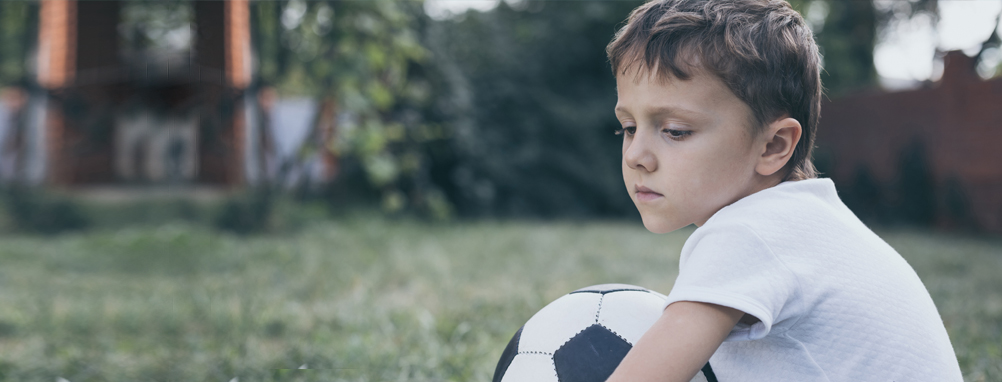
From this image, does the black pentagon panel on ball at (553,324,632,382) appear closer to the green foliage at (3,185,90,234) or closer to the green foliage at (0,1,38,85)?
the green foliage at (3,185,90,234)

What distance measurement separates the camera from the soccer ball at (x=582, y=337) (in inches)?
44.7

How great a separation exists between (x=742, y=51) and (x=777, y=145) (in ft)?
0.60

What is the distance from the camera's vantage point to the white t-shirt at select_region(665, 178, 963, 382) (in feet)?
2.89

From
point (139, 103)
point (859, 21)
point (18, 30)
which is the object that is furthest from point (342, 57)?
point (859, 21)

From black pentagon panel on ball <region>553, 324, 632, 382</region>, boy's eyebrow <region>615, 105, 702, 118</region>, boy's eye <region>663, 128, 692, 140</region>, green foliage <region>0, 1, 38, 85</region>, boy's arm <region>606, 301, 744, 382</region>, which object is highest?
green foliage <region>0, 1, 38, 85</region>

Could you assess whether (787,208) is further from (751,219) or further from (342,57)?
(342,57)

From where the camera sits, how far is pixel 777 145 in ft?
3.48

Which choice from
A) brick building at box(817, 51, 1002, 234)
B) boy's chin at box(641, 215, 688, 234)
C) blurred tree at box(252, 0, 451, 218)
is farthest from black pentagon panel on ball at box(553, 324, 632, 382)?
brick building at box(817, 51, 1002, 234)

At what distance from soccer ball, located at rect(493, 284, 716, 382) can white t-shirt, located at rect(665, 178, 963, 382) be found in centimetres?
19

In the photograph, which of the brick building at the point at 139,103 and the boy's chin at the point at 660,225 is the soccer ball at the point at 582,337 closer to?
the boy's chin at the point at 660,225

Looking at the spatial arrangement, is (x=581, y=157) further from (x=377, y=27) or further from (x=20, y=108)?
(x=20, y=108)

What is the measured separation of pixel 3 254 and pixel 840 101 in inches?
423

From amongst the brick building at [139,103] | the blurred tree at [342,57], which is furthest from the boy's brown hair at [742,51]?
the blurred tree at [342,57]

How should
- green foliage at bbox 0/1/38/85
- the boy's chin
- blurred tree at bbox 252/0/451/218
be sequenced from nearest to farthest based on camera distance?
1. the boy's chin
2. green foliage at bbox 0/1/38/85
3. blurred tree at bbox 252/0/451/218
